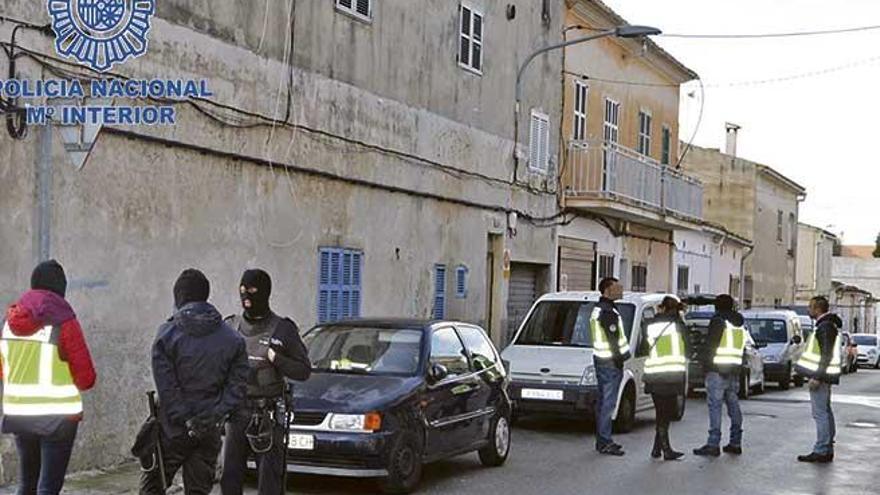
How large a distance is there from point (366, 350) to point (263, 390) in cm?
290

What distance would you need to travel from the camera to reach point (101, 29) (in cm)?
1144

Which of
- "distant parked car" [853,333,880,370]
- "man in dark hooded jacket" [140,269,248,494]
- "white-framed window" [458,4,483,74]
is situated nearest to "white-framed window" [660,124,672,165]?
"white-framed window" [458,4,483,74]

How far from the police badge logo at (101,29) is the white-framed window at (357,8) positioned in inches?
162

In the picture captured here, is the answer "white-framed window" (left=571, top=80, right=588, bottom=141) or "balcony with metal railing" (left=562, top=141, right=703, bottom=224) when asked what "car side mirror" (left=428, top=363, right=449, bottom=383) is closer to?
"balcony with metal railing" (left=562, top=141, right=703, bottom=224)

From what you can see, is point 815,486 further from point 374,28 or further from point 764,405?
point 764,405

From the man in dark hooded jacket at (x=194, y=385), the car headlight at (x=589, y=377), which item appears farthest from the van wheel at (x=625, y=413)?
the man in dark hooded jacket at (x=194, y=385)

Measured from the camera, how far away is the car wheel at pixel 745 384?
920 inches

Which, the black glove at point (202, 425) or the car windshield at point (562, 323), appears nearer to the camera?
the black glove at point (202, 425)

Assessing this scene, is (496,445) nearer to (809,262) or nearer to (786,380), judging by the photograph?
(786,380)

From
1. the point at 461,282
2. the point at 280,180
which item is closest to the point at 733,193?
the point at 461,282

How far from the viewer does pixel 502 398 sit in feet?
40.7

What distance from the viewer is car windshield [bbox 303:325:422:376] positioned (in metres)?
10.9

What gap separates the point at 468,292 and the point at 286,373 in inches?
472

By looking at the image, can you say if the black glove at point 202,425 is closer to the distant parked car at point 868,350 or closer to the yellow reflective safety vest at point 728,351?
the yellow reflective safety vest at point 728,351
